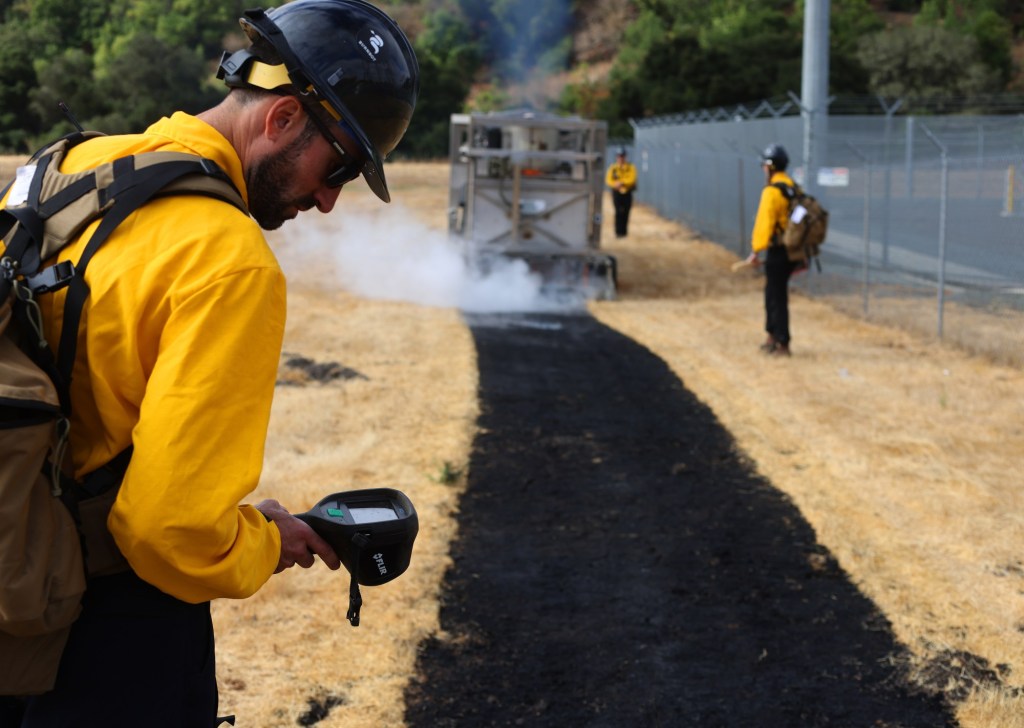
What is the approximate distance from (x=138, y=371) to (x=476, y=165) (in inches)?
630

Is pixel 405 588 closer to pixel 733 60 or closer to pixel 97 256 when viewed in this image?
pixel 97 256

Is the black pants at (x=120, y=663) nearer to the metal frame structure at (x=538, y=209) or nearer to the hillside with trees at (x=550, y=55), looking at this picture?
the hillside with trees at (x=550, y=55)

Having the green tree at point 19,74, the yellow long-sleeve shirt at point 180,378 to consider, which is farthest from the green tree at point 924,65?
the yellow long-sleeve shirt at point 180,378

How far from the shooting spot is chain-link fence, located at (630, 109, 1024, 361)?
13.6m

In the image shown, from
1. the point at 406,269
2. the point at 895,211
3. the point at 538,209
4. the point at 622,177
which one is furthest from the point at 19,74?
the point at 622,177

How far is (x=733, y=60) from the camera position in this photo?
4672 centimetres

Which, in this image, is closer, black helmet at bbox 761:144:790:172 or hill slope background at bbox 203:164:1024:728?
hill slope background at bbox 203:164:1024:728

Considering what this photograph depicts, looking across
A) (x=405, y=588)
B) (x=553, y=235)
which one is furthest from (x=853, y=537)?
(x=553, y=235)

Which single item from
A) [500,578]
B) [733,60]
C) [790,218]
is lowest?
[500,578]

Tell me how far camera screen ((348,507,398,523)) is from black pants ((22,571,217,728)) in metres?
0.40

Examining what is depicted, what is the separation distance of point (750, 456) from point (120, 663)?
21.7 feet

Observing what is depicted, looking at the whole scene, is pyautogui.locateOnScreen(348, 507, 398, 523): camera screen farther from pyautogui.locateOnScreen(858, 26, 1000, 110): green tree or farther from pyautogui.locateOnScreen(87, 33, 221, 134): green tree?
pyautogui.locateOnScreen(858, 26, 1000, 110): green tree

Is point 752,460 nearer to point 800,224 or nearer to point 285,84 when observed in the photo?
point 800,224

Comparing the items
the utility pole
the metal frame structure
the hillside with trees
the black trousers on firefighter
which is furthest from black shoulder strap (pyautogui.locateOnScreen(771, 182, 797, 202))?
the utility pole
